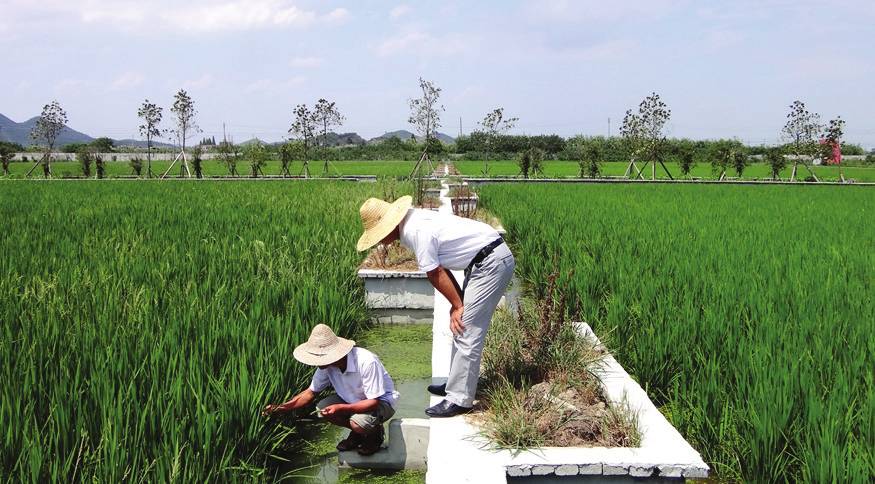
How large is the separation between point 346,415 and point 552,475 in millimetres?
1007

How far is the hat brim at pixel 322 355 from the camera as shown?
8.78 ft

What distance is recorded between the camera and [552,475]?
2.26m

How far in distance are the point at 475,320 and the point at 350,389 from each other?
67 cm

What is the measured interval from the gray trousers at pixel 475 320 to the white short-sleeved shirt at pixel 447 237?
8cm

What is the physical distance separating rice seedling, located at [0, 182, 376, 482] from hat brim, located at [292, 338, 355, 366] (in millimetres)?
228

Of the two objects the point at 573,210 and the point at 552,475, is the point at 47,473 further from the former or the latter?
the point at 573,210

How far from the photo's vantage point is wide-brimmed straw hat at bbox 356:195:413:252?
2.82m

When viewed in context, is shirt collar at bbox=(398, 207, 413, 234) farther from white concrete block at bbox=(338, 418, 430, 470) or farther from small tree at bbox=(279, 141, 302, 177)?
small tree at bbox=(279, 141, 302, 177)

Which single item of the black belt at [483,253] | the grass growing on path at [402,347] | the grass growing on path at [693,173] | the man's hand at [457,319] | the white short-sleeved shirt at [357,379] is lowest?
the grass growing on path at [402,347]

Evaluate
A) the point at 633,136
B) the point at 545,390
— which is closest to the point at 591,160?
the point at 633,136

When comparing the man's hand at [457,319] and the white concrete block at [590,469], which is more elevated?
the man's hand at [457,319]

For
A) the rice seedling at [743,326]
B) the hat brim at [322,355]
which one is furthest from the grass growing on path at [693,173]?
the hat brim at [322,355]

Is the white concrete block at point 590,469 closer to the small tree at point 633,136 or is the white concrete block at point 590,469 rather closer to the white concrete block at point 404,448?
the white concrete block at point 404,448

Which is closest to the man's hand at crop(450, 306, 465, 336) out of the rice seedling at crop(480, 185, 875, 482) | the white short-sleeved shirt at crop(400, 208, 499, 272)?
the white short-sleeved shirt at crop(400, 208, 499, 272)
